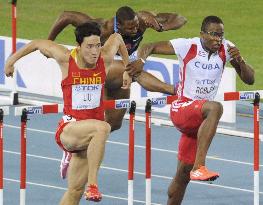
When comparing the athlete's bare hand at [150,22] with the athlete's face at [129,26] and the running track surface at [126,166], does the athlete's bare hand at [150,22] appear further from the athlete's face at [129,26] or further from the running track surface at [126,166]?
the running track surface at [126,166]

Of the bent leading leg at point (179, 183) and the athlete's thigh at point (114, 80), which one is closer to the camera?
the bent leading leg at point (179, 183)

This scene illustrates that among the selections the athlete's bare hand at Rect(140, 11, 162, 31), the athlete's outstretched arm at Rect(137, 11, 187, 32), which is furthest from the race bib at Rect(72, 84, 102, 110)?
the athlete's outstretched arm at Rect(137, 11, 187, 32)

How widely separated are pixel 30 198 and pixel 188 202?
170 cm

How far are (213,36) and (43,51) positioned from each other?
159cm

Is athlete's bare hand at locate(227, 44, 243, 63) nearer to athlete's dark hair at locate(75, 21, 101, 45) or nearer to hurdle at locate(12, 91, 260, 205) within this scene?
hurdle at locate(12, 91, 260, 205)

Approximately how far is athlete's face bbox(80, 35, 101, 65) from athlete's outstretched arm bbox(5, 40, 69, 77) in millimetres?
235

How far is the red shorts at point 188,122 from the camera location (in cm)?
1373

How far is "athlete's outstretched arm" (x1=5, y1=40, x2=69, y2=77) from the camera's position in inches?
533

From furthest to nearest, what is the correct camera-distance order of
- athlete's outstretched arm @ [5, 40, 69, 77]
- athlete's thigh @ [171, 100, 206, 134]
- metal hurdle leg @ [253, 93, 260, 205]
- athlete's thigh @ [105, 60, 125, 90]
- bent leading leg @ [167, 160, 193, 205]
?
1. athlete's thigh @ [105, 60, 125, 90]
2. bent leading leg @ [167, 160, 193, 205]
3. metal hurdle leg @ [253, 93, 260, 205]
4. athlete's thigh @ [171, 100, 206, 134]
5. athlete's outstretched arm @ [5, 40, 69, 77]

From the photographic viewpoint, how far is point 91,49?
524 inches

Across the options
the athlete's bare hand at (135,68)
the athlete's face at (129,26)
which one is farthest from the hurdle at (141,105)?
the athlete's face at (129,26)

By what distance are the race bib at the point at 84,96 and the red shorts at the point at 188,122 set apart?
3.01 feet

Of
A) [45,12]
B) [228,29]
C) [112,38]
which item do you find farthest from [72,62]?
[45,12]

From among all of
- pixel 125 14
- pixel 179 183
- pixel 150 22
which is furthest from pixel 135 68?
pixel 150 22
